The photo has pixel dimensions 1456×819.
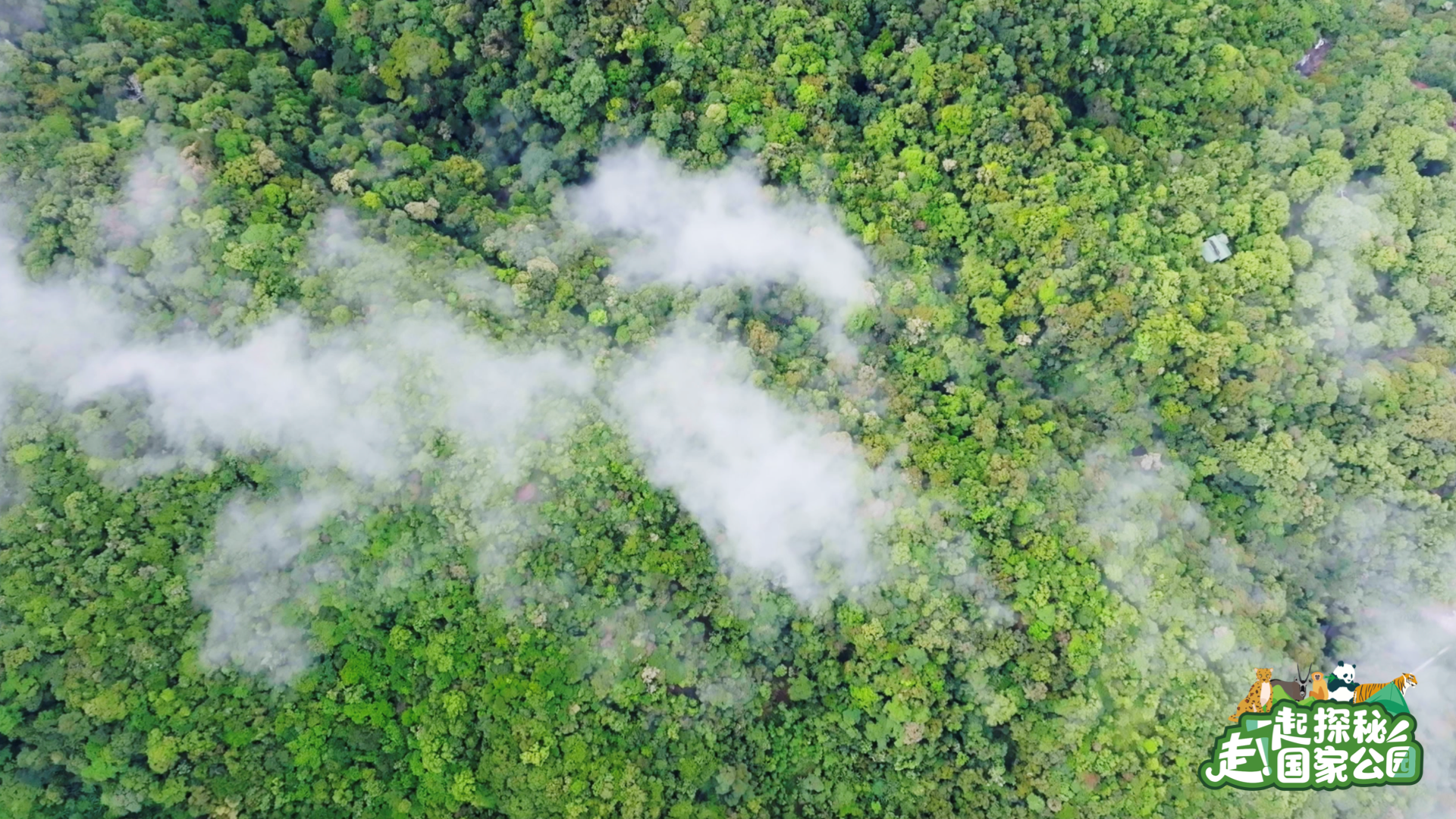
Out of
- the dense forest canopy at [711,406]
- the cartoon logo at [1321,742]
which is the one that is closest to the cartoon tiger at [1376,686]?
the cartoon logo at [1321,742]

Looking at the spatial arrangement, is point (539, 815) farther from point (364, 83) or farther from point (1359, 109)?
point (1359, 109)

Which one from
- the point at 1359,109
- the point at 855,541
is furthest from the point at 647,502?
the point at 1359,109

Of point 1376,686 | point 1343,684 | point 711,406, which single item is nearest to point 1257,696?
point 1343,684

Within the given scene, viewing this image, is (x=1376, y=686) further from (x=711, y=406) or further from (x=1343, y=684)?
(x=711, y=406)

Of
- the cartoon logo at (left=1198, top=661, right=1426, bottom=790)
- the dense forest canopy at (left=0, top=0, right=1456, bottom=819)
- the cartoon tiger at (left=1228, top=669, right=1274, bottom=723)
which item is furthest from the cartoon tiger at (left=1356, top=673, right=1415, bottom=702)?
the cartoon tiger at (left=1228, top=669, right=1274, bottom=723)

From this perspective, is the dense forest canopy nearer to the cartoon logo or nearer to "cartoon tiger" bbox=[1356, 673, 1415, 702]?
the cartoon logo

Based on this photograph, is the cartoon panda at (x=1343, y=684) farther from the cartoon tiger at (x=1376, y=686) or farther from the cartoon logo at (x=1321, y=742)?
the cartoon tiger at (x=1376, y=686)
